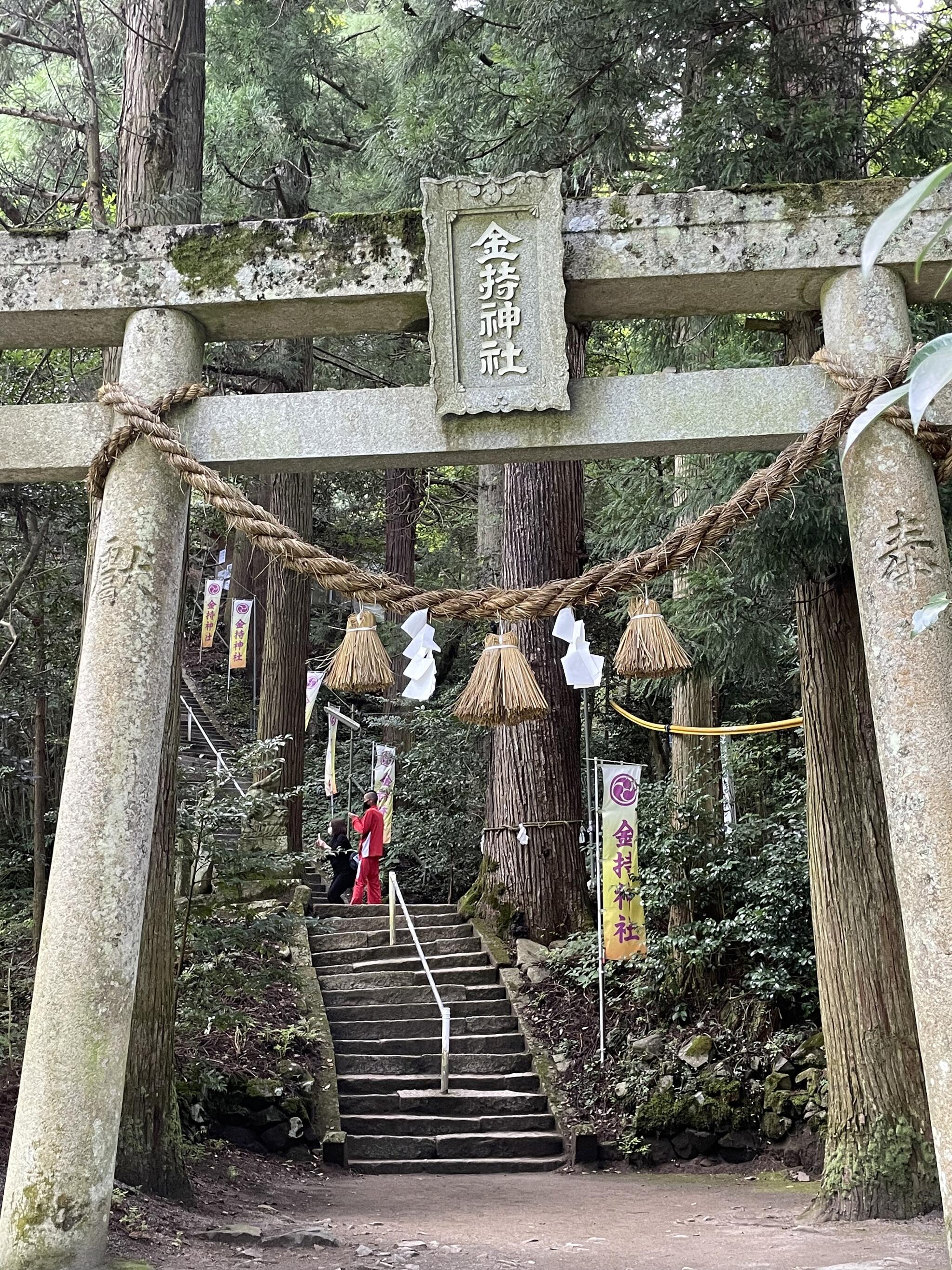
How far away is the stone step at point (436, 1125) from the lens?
791 centimetres

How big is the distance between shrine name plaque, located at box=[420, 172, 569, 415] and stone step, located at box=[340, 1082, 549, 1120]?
6097mm

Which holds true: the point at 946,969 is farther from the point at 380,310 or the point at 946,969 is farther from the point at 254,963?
the point at 254,963

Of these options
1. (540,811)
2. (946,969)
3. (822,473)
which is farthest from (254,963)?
(946,969)

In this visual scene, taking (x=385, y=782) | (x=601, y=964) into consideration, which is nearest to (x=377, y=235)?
(x=601, y=964)

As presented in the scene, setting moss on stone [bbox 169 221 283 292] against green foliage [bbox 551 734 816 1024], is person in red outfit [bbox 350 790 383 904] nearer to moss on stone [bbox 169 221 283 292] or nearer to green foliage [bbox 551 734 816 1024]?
green foliage [bbox 551 734 816 1024]

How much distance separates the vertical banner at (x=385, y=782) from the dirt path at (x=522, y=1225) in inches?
185

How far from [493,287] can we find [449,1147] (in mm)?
6151

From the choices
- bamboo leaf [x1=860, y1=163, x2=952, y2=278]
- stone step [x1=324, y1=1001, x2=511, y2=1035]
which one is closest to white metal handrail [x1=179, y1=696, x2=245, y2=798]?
stone step [x1=324, y1=1001, x2=511, y2=1035]

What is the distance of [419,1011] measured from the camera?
9406 millimetres

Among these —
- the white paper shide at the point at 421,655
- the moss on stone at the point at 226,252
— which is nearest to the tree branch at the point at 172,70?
the moss on stone at the point at 226,252

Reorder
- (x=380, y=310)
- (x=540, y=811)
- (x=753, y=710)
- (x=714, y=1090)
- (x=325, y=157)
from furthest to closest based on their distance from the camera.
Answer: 1. (x=753, y=710)
2. (x=325, y=157)
3. (x=540, y=811)
4. (x=714, y=1090)
5. (x=380, y=310)

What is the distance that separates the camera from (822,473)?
5.60m

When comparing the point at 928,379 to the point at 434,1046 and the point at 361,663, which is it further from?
the point at 434,1046

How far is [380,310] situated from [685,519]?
2.93m
